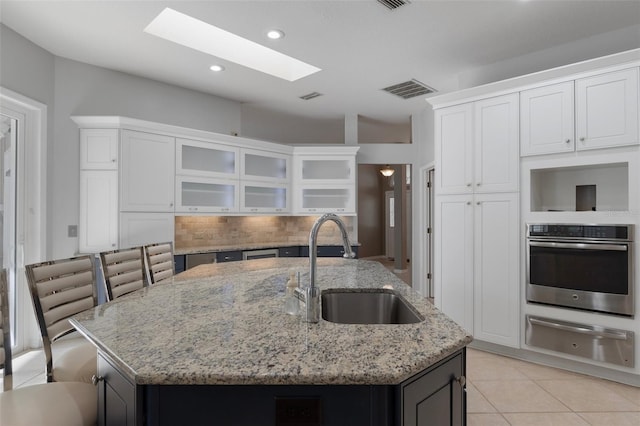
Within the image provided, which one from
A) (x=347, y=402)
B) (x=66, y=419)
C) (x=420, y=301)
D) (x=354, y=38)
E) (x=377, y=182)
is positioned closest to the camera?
(x=347, y=402)

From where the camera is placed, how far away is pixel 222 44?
3312 mm

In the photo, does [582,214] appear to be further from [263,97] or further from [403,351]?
[263,97]

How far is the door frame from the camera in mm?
3117

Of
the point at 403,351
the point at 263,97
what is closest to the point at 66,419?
the point at 403,351

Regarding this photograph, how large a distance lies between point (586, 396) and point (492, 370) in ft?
1.99

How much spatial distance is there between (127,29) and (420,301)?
319 centimetres

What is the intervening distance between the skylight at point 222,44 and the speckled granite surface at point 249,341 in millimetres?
2463

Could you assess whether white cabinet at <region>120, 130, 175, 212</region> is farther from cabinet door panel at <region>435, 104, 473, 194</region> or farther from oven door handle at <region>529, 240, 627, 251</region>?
oven door handle at <region>529, 240, 627, 251</region>

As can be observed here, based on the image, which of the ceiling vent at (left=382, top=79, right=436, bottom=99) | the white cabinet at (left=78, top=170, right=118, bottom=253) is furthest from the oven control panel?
the white cabinet at (left=78, top=170, right=118, bottom=253)

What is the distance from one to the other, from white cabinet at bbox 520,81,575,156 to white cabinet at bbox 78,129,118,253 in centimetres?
392

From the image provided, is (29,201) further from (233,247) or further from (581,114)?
(581,114)

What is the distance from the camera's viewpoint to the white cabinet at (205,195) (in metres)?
3.94

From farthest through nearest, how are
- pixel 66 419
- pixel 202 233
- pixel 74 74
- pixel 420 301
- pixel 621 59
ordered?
pixel 202 233, pixel 74 74, pixel 621 59, pixel 420 301, pixel 66 419

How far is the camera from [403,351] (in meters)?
0.94
